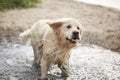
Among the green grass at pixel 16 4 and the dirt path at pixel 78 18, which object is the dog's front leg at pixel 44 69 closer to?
the dirt path at pixel 78 18

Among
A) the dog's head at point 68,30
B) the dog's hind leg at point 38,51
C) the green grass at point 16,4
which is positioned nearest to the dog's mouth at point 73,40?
the dog's head at point 68,30

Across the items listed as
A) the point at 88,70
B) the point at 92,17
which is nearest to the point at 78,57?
the point at 88,70

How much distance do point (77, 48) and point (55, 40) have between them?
10.9 ft

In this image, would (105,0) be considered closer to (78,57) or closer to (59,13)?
(59,13)

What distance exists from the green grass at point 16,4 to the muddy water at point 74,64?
4.81 meters

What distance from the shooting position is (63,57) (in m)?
7.98

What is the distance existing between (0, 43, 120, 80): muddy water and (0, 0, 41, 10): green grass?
4809mm

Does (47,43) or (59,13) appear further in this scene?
(59,13)

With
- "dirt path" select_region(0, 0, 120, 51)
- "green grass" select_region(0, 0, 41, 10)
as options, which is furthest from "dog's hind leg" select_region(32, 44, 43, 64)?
"green grass" select_region(0, 0, 41, 10)

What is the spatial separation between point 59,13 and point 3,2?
2.28 meters

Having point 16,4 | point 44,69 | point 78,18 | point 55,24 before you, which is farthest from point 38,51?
point 16,4

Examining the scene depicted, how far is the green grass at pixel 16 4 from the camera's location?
15420 mm

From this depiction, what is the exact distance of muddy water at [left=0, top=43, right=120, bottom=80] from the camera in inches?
333

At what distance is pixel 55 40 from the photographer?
25.4ft
